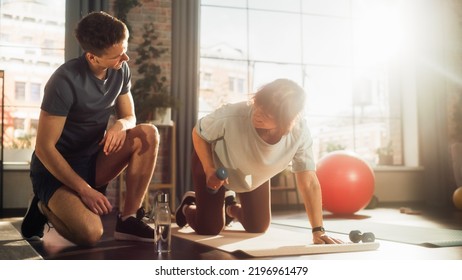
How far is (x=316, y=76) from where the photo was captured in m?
4.84

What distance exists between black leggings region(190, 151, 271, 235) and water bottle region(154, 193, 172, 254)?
1.48ft

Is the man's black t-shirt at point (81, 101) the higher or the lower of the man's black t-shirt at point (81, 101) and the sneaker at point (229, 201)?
the higher

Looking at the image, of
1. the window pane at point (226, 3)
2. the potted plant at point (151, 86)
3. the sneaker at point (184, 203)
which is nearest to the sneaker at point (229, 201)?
the sneaker at point (184, 203)

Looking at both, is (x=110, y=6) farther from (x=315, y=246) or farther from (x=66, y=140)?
(x=315, y=246)

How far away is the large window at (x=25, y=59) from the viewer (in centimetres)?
402

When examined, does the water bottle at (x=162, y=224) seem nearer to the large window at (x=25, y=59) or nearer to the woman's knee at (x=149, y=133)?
Result: the woman's knee at (x=149, y=133)

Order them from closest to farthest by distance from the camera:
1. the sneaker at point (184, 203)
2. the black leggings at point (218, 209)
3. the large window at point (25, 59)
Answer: the black leggings at point (218, 209)
the sneaker at point (184, 203)
the large window at point (25, 59)

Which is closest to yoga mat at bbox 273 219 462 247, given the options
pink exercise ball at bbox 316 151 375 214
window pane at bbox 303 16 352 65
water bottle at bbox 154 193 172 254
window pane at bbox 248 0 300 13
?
pink exercise ball at bbox 316 151 375 214

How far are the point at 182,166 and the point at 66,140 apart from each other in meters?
2.24

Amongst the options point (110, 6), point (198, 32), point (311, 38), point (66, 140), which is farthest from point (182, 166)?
point (66, 140)

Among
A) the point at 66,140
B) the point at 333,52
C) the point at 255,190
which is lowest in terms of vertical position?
the point at 255,190

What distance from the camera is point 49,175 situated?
1913 millimetres

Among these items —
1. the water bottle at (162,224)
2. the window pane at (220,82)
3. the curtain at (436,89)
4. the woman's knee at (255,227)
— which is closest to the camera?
the water bottle at (162,224)

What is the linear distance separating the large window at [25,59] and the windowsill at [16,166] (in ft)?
0.10
